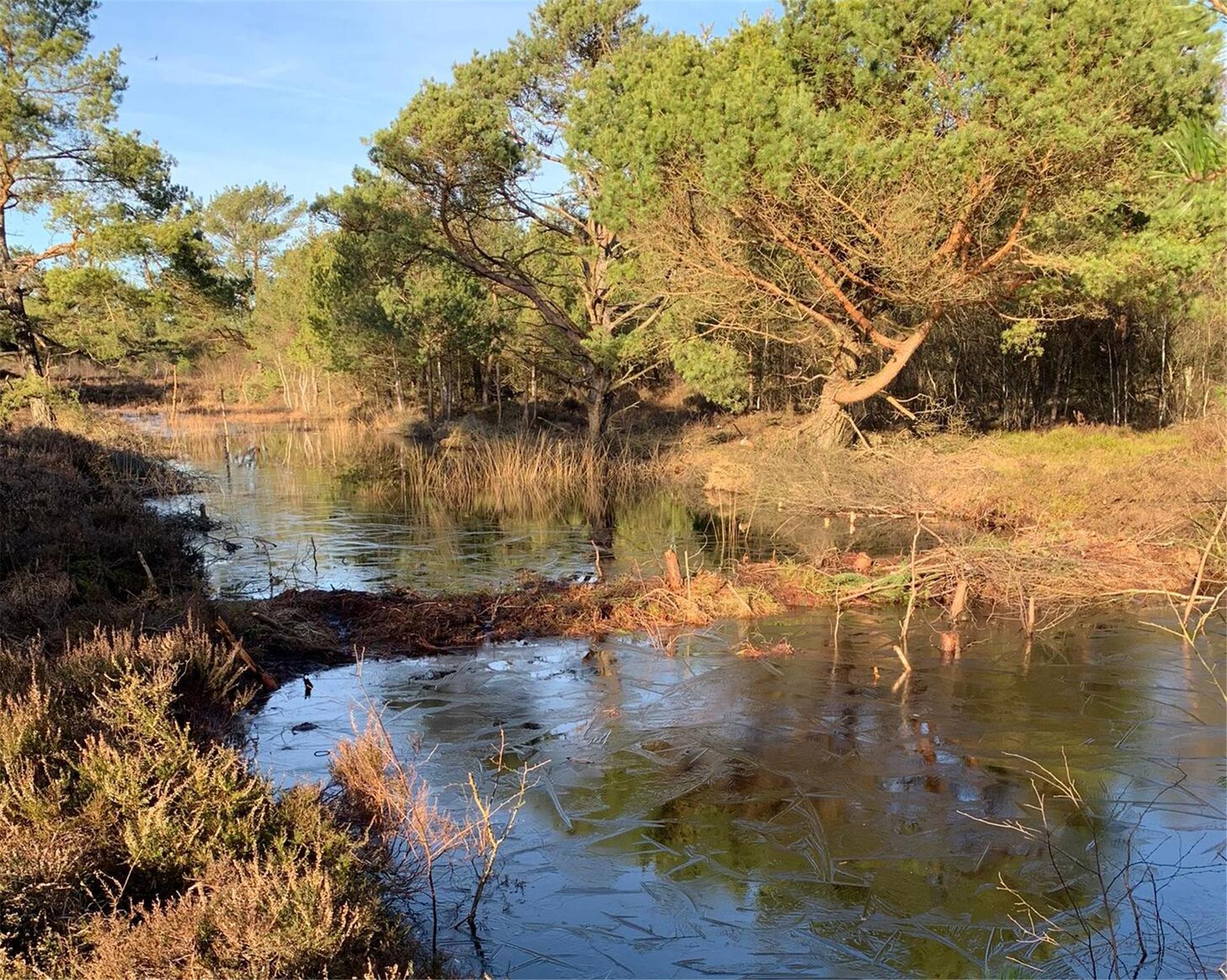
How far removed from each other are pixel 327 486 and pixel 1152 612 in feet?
56.3

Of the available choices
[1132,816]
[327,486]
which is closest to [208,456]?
[327,486]

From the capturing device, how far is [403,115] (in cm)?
2017

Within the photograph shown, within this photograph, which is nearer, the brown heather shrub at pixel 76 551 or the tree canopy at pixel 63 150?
the brown heather shrub at pixel 76 551

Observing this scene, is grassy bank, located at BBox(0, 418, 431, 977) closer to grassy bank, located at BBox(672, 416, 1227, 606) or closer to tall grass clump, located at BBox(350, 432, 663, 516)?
grassy bank, located at BBox(672, 416, 1227, 606)

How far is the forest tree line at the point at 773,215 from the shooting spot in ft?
44.6

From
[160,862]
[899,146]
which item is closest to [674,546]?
[899,146]

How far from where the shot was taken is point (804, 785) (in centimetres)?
593

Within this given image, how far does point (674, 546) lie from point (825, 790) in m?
8.72

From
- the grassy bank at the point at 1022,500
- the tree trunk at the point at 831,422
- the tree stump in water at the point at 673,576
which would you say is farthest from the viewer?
the tree trunk at the point at 831,422

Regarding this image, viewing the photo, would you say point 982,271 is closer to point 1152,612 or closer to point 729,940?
point 1152,612

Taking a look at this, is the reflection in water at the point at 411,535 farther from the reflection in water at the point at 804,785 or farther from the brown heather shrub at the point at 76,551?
the reflection in water at the point at 804,785

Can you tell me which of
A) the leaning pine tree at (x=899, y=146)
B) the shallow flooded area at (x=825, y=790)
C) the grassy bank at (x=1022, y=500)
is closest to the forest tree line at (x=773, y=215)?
the leaning pine tree at (x=899, y=146)

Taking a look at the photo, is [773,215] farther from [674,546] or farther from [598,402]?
[598,402]

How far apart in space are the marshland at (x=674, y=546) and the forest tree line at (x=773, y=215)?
11cm
